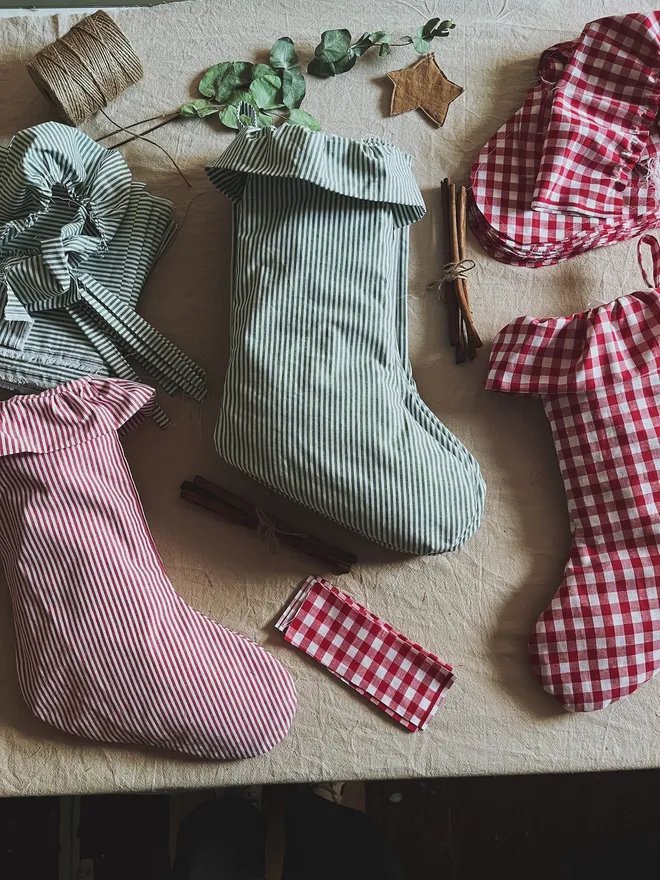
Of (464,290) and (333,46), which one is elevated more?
(333,46)

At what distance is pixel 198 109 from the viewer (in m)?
1.01

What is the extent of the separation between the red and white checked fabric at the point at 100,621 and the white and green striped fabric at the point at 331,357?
0.17m

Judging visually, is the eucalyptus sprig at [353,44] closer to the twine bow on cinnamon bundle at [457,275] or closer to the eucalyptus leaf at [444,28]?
the eucalyptus leaf at [444,28]

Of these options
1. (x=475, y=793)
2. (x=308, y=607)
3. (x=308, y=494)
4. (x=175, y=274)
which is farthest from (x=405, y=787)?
(x=175, y=274)

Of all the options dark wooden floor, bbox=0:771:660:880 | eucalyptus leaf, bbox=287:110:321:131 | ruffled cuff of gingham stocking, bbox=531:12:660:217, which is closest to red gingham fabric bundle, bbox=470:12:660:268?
ruffled cuff of gingham stocking, bbox=531:12:660:217

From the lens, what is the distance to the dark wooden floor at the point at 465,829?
1.20m

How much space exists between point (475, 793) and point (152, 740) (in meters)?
0.65

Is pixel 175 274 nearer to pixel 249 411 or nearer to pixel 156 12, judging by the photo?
pixel 249 411

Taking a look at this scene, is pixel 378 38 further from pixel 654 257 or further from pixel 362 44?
pixel 654 257

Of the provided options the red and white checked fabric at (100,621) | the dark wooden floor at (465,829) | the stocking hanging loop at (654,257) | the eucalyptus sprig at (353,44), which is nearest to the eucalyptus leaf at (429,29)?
the eucalyptus sprig at (353,44)

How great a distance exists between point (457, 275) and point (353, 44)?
0.39 meters

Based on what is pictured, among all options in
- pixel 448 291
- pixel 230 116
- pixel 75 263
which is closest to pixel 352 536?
pixel 448 291

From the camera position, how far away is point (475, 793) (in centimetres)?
123

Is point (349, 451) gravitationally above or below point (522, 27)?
below
